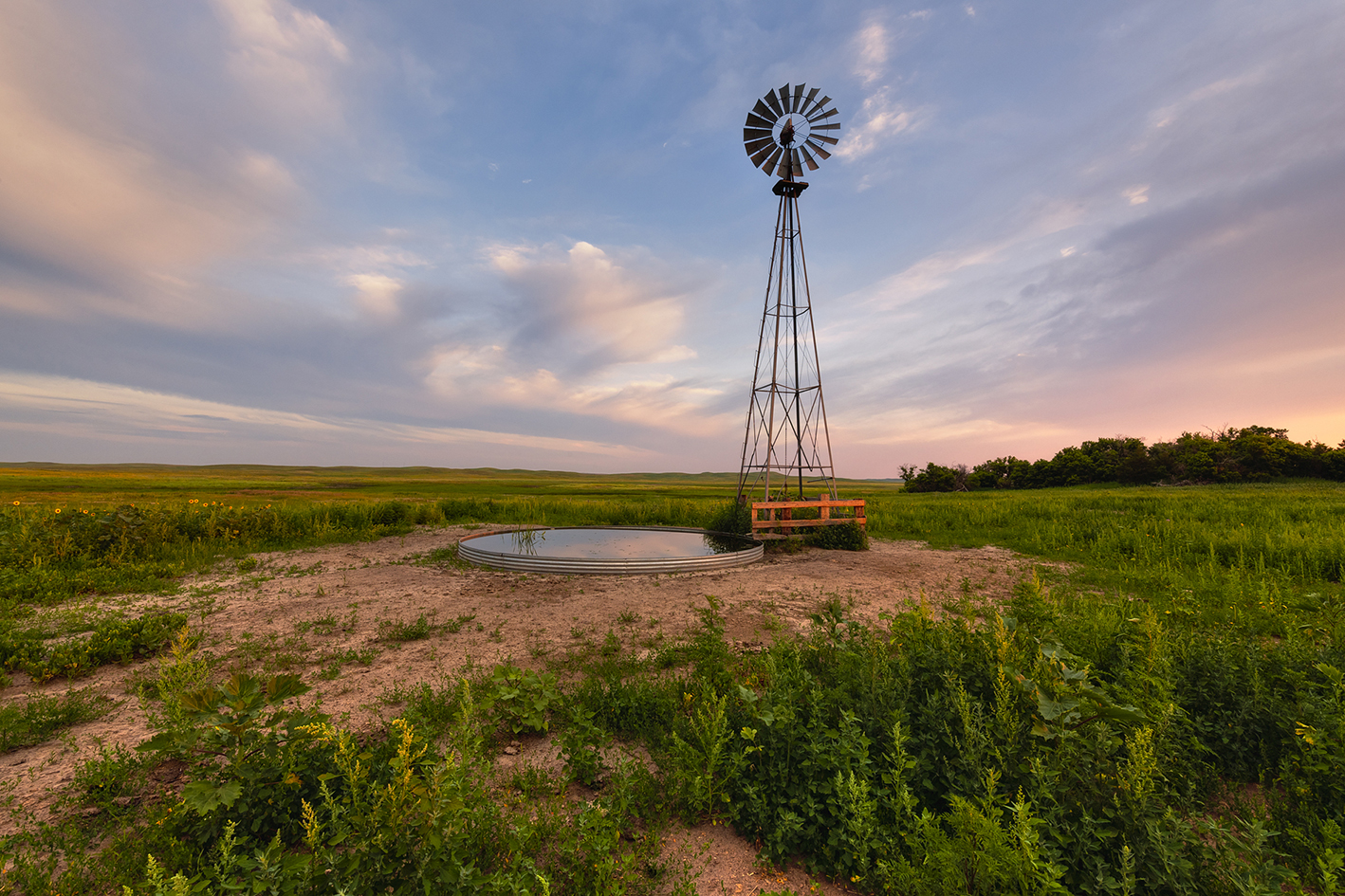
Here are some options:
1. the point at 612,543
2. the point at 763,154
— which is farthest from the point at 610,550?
the point at 763,154

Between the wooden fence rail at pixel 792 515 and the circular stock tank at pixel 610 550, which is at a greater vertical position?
the wooden fence rail at pixel 792 515

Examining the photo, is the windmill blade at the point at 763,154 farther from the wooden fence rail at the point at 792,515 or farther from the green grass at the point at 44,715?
the green grass at the point at 44,715

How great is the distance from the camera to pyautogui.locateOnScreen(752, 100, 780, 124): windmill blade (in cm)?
1396

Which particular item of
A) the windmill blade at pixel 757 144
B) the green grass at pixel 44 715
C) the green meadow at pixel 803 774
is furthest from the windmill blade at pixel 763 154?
the green grass at pixel 44 715

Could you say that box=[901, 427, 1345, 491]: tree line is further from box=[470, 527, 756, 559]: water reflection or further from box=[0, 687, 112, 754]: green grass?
box=[0, 687, 112, 754]: green grass

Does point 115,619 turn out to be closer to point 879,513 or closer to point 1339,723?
point 1339,723

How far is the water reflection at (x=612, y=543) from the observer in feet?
37.1

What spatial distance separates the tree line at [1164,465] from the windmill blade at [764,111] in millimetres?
33477

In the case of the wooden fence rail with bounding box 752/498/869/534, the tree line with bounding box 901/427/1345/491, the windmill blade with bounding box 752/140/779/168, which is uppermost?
the windmill blade with bounding box 752/140/779/168

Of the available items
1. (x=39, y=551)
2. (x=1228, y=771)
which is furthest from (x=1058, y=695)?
(x=39, y=551)

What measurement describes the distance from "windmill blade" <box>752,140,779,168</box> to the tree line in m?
33.0

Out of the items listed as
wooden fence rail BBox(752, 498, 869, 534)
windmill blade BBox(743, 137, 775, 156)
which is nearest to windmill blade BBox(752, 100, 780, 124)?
windmill blade BBox(743, 137, 775, 156)

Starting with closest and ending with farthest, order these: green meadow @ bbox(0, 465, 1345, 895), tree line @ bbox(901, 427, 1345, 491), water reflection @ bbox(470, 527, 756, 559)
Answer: green meadow @ bbox(0, 465, 1345, 895) → water reflection @ bbox(470, 527, 756, 559) → tree line @ bbox(901, 427, 1345, 491)

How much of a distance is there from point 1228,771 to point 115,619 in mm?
12166
